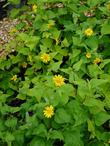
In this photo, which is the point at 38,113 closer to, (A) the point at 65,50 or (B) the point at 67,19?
(A) the point at 65,50

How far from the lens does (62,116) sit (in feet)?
8.64

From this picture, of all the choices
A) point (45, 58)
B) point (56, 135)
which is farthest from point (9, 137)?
point (45, 58)

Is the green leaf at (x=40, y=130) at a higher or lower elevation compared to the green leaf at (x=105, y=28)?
lower

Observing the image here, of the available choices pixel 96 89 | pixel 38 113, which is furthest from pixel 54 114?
pixel 96 89

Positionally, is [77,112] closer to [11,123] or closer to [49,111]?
[49,111]

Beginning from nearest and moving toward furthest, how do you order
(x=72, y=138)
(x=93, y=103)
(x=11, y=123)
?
1. (x=93, y=103)
2. (x=72, y=138)
3. (x=11, y=123)

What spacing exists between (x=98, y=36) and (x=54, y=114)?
985 millimetres

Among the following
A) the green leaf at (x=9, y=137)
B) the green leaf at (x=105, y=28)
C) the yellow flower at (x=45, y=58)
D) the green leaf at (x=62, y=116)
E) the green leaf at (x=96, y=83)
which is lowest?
the yellow flower at (x=45, y=58)

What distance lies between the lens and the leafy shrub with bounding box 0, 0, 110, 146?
265 centimetres

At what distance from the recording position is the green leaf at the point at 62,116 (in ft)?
8.64

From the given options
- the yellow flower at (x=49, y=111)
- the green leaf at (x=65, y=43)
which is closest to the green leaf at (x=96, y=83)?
the yellow flower at (x=49, y=111)

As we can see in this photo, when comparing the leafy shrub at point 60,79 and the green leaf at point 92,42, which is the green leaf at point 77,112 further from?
the green leaf at point 92,42

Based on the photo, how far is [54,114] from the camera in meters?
2.70

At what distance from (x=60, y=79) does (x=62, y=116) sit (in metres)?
0.25
